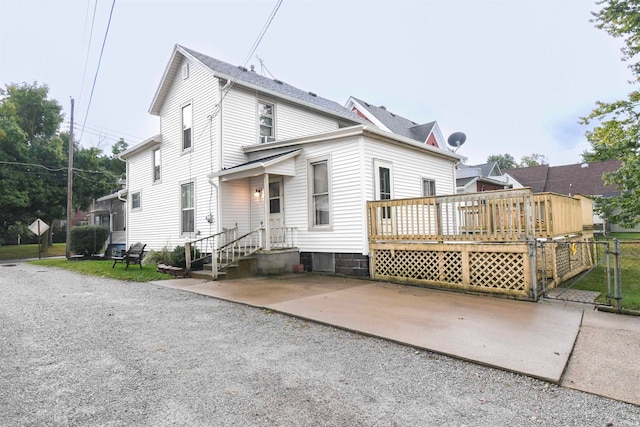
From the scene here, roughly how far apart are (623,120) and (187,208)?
14.9 metres

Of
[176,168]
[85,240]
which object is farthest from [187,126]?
[85,240]

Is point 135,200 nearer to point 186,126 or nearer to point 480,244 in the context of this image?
point 186,126

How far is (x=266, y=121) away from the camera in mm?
12172

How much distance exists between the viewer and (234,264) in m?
9.26

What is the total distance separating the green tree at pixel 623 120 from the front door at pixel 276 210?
33.1 ft

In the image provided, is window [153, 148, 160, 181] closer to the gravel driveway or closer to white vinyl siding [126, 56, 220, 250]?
white vinyl siding [126, 56, 220, 250]

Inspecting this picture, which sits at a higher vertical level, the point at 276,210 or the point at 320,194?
the point at 320,194

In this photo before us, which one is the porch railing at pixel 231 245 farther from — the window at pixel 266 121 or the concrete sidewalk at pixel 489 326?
the window at pixel 266 121

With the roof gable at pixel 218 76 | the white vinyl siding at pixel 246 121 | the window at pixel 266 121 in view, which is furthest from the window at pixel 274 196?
the roof gable at pixel 218 76

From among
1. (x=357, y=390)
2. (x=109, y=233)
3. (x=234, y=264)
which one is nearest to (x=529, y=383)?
(x=357, y=390)

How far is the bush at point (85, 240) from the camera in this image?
57.5ft

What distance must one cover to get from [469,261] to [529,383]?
4.29 m

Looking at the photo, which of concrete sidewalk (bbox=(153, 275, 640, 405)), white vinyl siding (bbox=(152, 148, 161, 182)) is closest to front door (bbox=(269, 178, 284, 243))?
concrete sidewalk (bbox=(153, 275, 640, 405))

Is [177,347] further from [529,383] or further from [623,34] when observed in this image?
[623,34]
